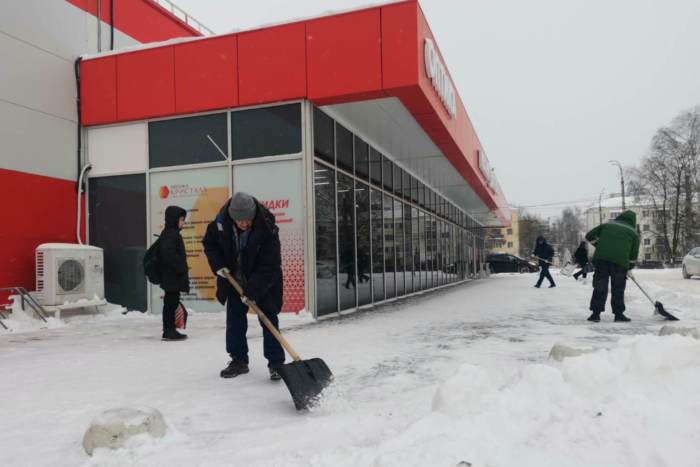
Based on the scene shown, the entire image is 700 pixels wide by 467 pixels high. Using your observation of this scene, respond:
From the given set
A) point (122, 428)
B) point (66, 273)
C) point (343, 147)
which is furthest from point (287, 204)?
point (122, 428)

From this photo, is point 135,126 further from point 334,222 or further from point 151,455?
point 151,455

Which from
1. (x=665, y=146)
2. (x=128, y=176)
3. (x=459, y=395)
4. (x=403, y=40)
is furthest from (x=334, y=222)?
→ (x=665, y=146)

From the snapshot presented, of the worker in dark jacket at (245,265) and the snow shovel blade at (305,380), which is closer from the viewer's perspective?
the snow shovel blade at (305,380)

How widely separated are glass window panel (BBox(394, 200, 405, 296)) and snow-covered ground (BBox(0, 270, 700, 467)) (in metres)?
6.71

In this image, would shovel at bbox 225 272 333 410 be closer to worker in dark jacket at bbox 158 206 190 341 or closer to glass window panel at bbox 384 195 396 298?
worker in dark jacket at bbox 158 206 190 341

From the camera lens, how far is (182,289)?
616 centimetres

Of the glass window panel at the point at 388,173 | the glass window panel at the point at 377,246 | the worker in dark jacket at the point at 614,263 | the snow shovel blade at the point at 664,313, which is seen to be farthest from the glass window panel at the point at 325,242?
the snow shovel blade at the point at 664,313

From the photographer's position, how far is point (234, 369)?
13.8 feet

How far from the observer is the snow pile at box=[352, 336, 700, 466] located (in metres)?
2.23

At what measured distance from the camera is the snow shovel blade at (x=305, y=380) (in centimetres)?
329

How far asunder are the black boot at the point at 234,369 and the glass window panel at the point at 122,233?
5229mm

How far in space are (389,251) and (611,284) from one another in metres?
5.36

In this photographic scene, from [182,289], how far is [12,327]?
2849 mm

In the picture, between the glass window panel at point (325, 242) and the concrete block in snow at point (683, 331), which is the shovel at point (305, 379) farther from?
the glass window panel at point (325, 242)
